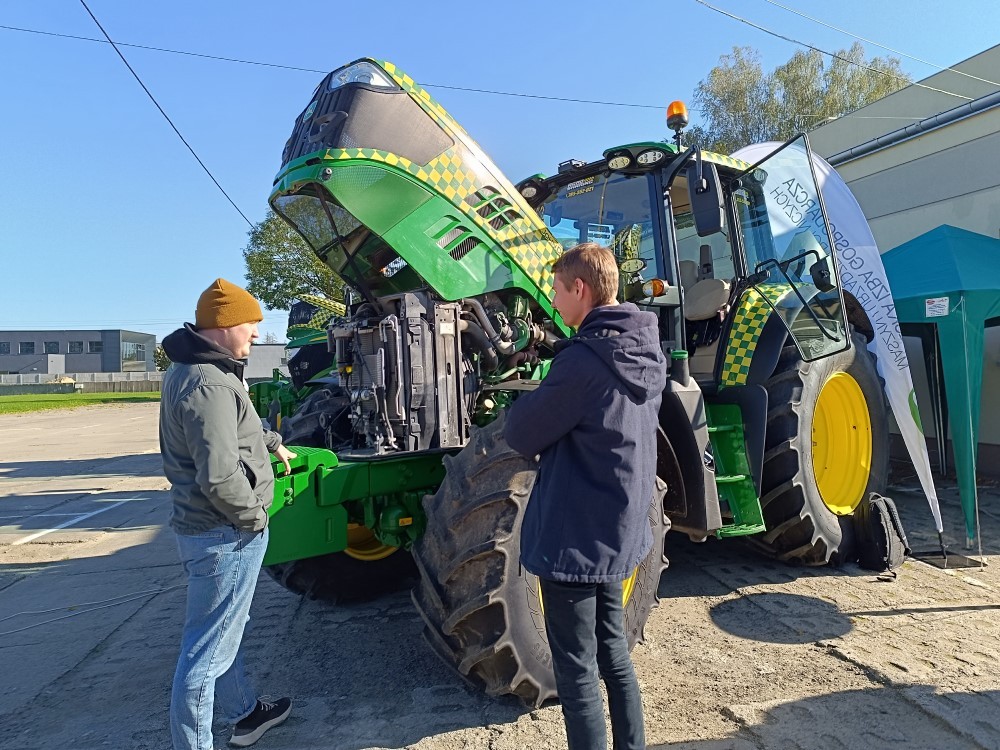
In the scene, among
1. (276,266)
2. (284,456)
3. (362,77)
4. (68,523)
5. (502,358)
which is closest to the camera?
(284,456)

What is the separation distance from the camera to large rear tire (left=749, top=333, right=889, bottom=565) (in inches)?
165

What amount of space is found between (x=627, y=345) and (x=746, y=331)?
2743mm

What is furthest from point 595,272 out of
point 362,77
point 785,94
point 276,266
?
point 785,94

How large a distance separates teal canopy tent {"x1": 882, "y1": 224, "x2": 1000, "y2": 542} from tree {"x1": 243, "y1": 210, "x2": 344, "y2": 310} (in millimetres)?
17442

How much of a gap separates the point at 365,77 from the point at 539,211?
5.64ft

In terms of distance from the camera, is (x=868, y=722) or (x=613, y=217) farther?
(x=613, y=217)

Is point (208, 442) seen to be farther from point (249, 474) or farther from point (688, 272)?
point (688, 272)

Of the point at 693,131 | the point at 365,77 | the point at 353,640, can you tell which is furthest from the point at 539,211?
the point at 693,131

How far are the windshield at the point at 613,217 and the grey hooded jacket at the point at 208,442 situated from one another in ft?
8.04

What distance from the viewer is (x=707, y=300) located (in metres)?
4.55

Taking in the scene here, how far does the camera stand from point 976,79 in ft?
Result: 27.8

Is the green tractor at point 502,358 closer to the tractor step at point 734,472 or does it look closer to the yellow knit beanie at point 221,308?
the tractor step at point 734,472

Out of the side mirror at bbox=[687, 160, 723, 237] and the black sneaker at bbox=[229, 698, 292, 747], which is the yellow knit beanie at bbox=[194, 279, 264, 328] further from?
the side mirror at bbox=[687, 160, 723, 237]

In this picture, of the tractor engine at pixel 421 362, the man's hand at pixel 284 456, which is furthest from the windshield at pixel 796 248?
the man's hand at pixel 284 456
